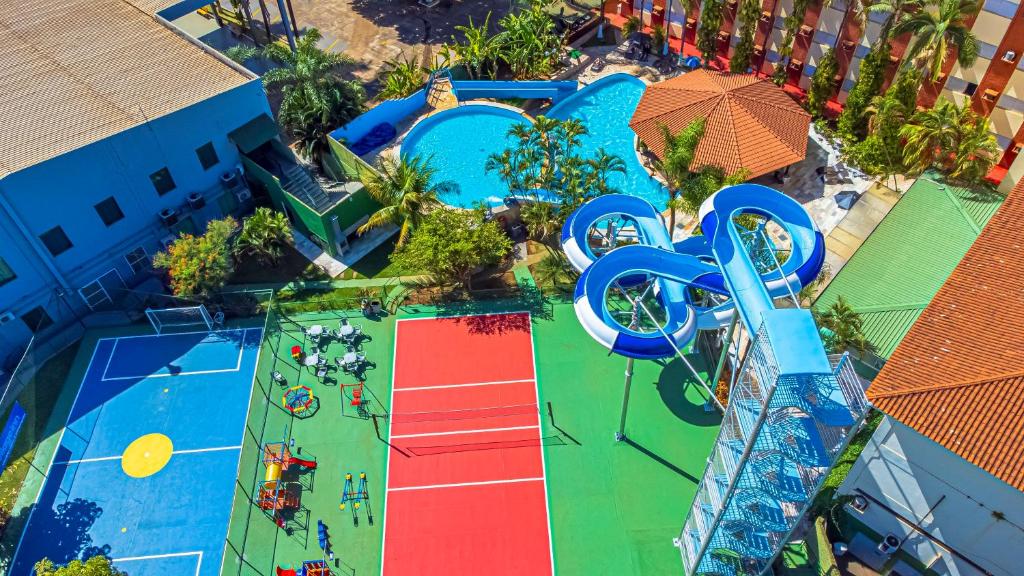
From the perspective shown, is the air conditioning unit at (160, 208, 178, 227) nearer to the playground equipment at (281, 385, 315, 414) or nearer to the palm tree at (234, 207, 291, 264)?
the palm tree at (234, 207, 291, 264)

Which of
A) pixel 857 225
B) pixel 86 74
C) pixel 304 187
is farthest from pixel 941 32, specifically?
pixel 86 74

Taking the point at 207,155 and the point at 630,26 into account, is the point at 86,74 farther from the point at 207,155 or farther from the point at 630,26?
the point at 630,26

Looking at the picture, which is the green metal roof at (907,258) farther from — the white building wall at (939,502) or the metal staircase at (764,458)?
the metal staircase at (764,458)

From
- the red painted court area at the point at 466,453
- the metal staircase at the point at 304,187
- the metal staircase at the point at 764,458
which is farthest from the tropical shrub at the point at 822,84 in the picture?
the metal staircase at the point at 304,187

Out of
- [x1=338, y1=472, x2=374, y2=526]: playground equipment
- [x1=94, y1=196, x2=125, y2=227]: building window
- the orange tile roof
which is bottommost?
[x1=338, y1=472, x2=374, y2=526]: playground equipment

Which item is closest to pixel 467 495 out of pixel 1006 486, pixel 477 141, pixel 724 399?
pixel 724 399

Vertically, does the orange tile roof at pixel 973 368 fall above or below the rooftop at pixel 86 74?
below

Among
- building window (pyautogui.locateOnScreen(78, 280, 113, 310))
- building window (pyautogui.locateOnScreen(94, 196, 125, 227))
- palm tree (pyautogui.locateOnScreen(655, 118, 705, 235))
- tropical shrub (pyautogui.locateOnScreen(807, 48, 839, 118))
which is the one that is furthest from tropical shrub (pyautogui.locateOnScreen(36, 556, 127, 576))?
tropical shrub (pyautogui.locateOnScreen(807, 48, 839, 118))
